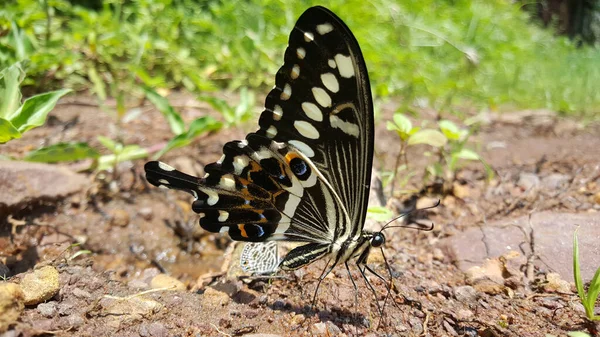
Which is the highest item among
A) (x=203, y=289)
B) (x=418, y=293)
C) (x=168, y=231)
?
(x=418, y=293)

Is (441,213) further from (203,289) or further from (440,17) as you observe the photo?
(440,17)

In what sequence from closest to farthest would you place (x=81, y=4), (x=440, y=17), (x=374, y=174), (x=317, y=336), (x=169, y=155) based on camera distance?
1. (x=317, y=336)
2. (x=374, y=174)
3. (x=169, y=155)
4. (x=81, y=4)
5. (x=440, y=17)

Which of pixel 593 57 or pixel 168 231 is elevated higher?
pixel 593 57

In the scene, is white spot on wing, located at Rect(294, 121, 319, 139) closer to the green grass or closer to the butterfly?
the butterfly

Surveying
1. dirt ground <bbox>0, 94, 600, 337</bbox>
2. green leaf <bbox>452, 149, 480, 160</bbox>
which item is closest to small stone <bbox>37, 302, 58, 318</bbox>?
dirt ground <bbox>0, 94, 600, 337</bbox>

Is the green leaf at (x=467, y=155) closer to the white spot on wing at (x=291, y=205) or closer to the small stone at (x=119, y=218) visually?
the white spot on wing at (x=291, y=205)

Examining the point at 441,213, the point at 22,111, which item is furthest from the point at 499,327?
the point at 22,111
